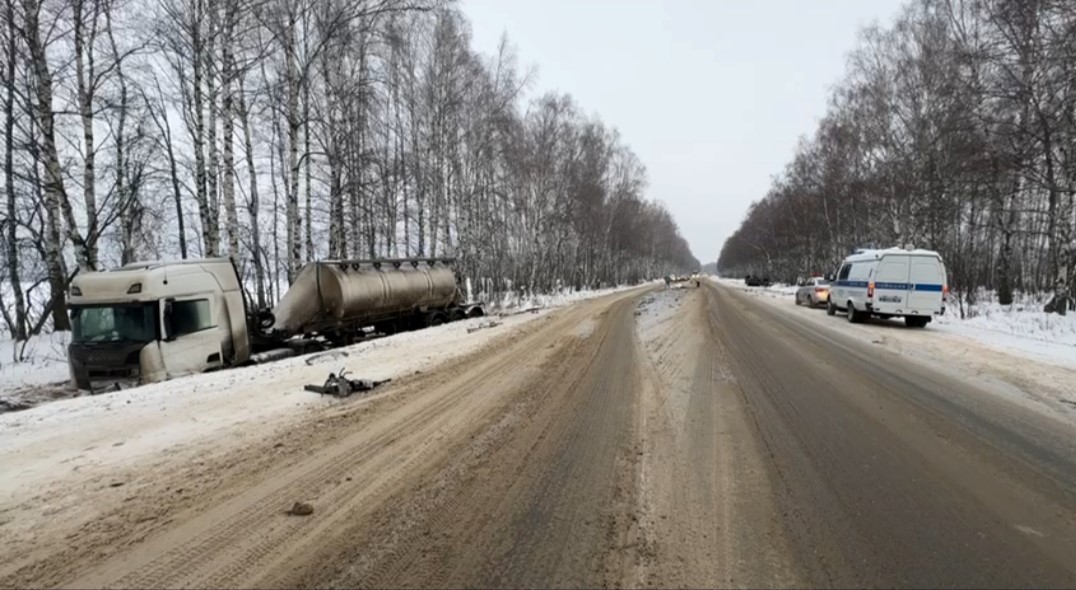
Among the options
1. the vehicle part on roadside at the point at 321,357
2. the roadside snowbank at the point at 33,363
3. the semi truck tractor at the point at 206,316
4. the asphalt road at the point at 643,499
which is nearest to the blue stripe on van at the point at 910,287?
the asphalt road at the point at 643,499

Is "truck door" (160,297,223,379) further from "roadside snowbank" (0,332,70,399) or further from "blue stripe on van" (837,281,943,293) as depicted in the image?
"blue stripe on van" (837,281,943,293)

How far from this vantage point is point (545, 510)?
371 cm

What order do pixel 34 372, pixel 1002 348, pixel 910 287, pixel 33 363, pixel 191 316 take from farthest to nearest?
pixel 910 287 → pixel 33 363 → pixel 34 372 → pixel 1002 348 → pixel 191 316

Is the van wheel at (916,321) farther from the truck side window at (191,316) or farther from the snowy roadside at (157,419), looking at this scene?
the truck side window at (191,316)

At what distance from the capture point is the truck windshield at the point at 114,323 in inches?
387

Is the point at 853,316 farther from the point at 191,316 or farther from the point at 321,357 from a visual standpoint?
the point at 191,316

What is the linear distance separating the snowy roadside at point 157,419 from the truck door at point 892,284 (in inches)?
543

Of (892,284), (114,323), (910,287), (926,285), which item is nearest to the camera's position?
(114,323)

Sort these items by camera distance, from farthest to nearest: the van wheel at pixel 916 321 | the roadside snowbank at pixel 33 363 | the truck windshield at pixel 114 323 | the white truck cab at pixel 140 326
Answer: the van wheel at pixel 916 321 → the roadside snowbank at pixel 33 363 → the truck windshield at pixel 114 323 → the white truck cab at pixel 140 326

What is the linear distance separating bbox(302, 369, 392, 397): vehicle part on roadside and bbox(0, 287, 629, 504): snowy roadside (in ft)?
0.50

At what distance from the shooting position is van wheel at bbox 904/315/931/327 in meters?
16.0

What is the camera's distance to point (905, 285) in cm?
1580

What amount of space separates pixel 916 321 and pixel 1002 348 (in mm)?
5137

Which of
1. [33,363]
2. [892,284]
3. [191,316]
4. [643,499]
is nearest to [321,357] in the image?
[191,316]
